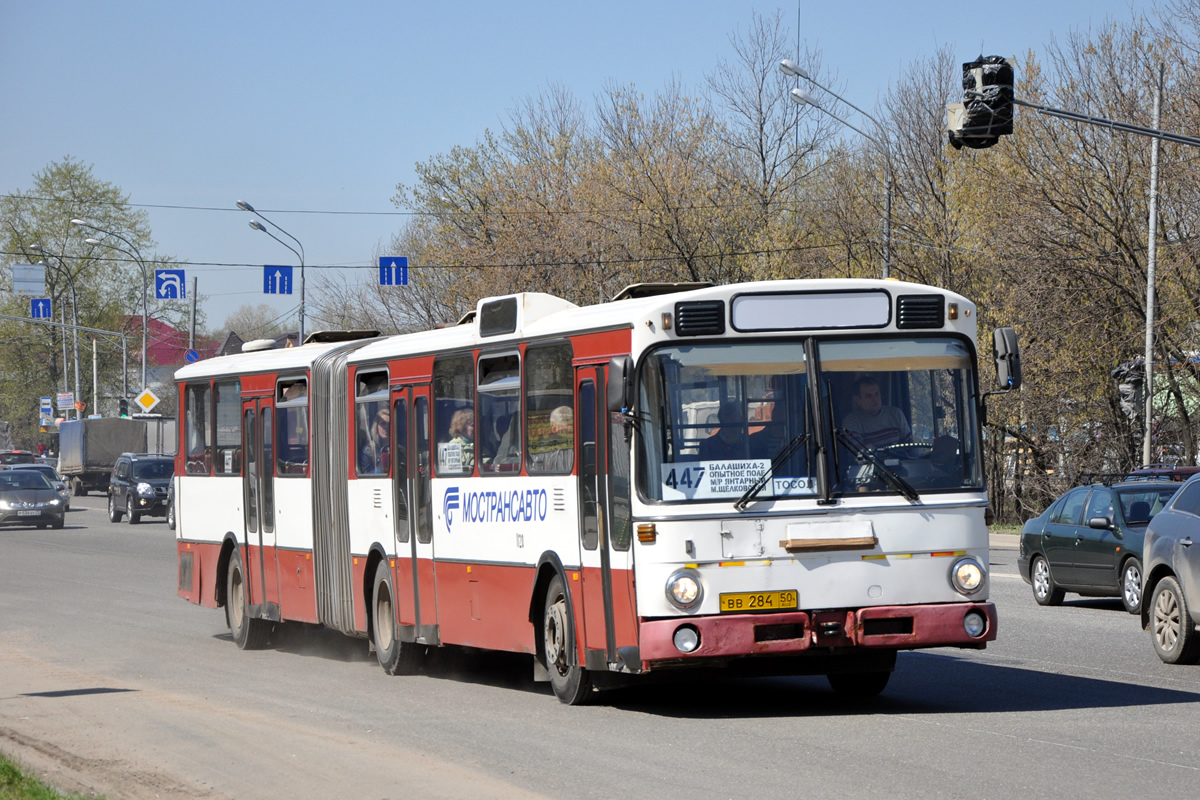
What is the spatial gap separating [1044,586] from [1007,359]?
959cm

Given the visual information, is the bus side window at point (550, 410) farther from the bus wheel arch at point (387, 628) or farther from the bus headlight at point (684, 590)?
the bus wheel arch at point (387, 628)

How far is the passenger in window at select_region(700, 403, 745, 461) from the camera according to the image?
1017 centimetres

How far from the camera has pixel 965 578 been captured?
1052 centimetres

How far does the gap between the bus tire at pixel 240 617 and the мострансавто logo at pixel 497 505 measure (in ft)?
15.7

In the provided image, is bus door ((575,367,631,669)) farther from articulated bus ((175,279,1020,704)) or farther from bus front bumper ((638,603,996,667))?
bus front bumper ((638,603,996,667))

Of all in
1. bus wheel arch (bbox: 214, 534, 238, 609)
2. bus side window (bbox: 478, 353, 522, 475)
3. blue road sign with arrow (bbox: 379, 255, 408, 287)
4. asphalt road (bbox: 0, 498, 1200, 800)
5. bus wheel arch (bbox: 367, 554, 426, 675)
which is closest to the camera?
asphalt road (bbox: 0, 498, 1200, 800)

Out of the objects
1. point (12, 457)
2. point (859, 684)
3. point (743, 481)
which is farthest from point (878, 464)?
point (12, 457)

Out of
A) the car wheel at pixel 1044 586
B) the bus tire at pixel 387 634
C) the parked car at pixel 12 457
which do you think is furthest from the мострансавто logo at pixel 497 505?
the parked car at pixel 12 457

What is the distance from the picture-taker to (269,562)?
1695 cm

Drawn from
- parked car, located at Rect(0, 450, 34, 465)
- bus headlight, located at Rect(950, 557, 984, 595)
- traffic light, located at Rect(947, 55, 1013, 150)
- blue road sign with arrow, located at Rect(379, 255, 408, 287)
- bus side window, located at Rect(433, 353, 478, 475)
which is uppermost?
blue road sign with arrow, located at Rect(379, 255, 408, 287)

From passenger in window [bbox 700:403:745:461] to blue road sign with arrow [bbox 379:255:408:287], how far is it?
38806 mm

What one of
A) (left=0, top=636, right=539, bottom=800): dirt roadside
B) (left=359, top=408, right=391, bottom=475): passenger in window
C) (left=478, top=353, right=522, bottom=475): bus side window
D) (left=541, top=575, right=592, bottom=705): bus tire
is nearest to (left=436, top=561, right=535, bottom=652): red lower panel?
(left=541, top=575, right=592, bottom=705): bus tire

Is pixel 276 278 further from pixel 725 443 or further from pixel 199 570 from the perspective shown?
pixel 725 443

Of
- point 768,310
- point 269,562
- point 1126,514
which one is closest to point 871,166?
point 1126,514
